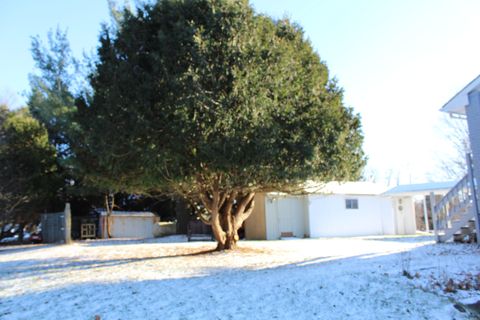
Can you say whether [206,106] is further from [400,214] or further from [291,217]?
[400,214]

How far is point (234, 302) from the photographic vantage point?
735 centimetres

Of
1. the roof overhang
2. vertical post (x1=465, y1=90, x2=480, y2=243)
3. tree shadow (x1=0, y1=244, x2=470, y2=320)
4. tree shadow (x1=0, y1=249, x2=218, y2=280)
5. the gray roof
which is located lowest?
tree shadow (x1=0, y1=244, x2=470, y2=320)

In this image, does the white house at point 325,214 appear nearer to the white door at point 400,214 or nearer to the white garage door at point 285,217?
the white garage door at point 285,217

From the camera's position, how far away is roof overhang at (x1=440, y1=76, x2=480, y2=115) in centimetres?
1163

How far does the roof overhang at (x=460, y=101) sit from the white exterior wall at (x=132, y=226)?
18.6 metres

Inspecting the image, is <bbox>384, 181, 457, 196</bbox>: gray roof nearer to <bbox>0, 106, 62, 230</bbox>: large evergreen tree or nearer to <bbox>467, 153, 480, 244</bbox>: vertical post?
<bbox>467, 153, 480, 244</bbox>: vertical post

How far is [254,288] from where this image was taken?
8234 millimetres

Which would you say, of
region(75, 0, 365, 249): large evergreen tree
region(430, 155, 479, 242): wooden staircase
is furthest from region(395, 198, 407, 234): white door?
region(75, 0, 365, 249): large evergreen tree

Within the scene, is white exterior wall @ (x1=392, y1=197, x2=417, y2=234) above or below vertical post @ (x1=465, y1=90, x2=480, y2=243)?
below

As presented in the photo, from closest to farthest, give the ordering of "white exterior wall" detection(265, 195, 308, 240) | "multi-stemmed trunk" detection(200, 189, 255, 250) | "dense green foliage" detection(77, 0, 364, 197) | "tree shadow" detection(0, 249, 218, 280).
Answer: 1. "dense green foliage" detection(77, 0, 364, 197)
2. "tree shadow" detection(0, 249, 218, 280)
3. "multi-stemmed trunk" detection(200, 189, 255, 250)
4. "white exterior wall" detection(265, 195, 308, 240)

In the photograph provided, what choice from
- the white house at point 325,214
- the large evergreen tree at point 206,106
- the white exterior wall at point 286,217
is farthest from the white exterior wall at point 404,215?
the large evergreen tree at point 206,106

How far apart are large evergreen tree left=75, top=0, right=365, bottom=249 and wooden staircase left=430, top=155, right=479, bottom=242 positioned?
14.4 feet

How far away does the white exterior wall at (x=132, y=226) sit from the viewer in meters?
25.5

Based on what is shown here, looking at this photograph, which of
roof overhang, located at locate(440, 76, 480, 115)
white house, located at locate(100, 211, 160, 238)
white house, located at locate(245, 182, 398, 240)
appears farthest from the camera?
white house, located at locate(100, 211, 160, 238)
